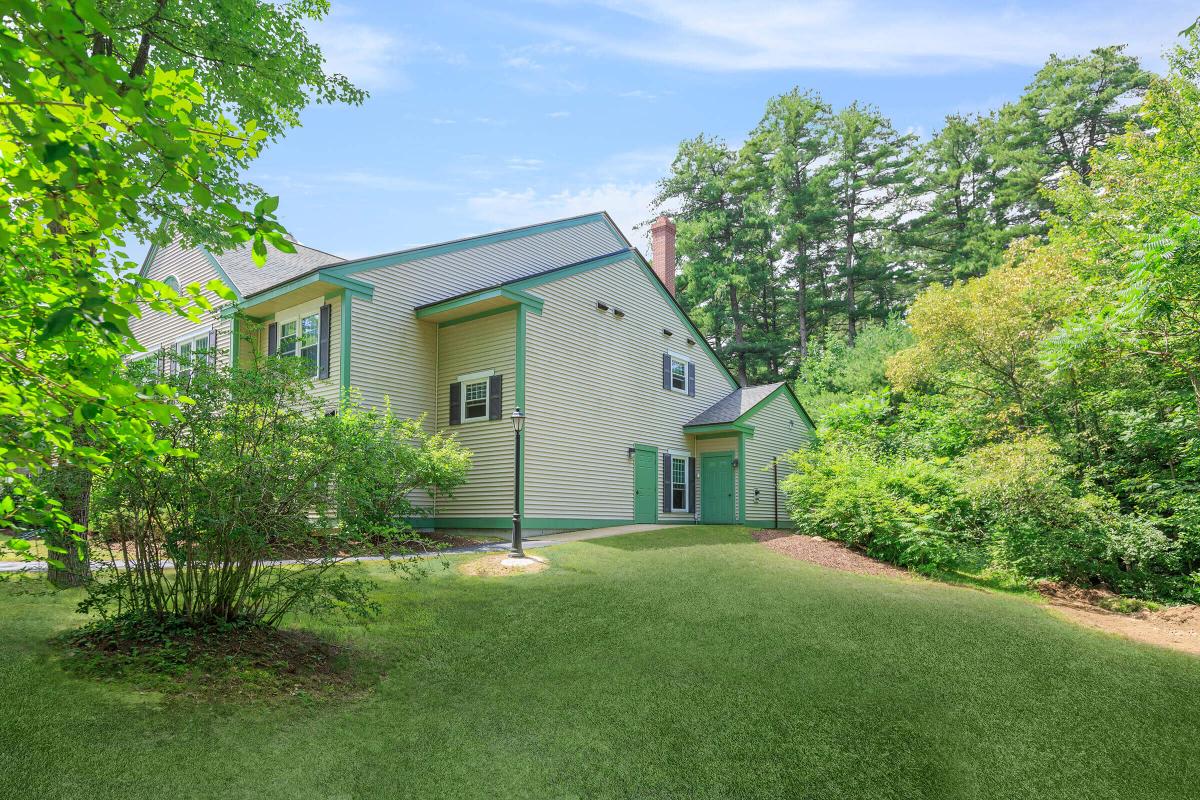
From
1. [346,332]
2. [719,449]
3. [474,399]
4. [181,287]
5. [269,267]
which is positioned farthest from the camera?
[181,287]

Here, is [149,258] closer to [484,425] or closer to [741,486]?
[484,425]

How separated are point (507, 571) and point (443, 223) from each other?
1220cm

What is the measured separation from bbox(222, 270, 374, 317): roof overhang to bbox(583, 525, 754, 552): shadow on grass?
7.25 m

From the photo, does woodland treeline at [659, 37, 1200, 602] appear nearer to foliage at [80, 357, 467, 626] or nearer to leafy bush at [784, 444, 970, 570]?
leafy bush at [784, 444, 970, 570]

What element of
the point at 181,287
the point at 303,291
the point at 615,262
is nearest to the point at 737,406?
the point at 615,262

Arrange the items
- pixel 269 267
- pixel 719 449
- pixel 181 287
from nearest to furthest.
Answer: pixel 269 267 → pixel 719 449 → pixel 181 287

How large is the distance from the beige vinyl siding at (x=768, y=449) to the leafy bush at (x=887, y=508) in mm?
3850

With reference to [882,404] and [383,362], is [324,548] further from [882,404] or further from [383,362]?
[882,404]

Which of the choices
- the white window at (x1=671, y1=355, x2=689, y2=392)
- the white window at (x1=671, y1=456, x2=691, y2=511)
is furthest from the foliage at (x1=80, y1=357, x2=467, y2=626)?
the white window at (x1=671, y1=355, x2=689, y2=392)

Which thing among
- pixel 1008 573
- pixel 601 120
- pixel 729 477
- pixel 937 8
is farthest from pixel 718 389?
pixel 937 8

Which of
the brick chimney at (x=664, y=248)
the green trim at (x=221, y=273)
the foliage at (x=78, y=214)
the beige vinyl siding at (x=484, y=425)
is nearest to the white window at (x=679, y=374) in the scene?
the brick chimney at (x=664, y=248)

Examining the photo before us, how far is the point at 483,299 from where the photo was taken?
14.6 meters

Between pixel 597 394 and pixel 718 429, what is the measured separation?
432 centimetres

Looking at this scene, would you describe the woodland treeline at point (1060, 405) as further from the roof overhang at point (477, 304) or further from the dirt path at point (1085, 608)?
the roof overhang at point (477, 304)
